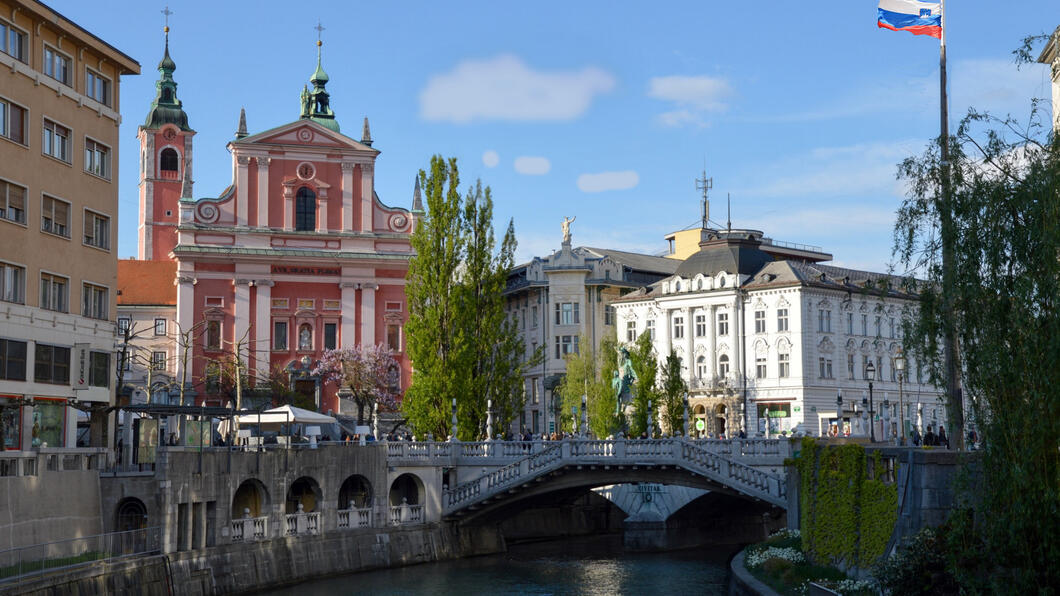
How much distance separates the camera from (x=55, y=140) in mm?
42250

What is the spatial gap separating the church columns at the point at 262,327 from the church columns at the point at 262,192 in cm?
394

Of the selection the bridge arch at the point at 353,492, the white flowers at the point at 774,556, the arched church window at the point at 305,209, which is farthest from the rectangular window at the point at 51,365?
the arched church window at the point at 305,209

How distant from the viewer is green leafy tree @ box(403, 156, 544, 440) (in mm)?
59656

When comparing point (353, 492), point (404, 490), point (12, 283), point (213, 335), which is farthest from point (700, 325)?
point (12, 283)

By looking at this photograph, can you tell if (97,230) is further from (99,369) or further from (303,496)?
(303,496)

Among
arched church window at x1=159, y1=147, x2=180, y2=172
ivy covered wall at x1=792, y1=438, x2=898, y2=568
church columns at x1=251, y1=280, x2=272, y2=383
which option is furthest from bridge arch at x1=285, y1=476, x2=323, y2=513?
arched church window at x1=159, y1=147, x2=180, y2=172

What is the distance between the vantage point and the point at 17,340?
40.1 metres

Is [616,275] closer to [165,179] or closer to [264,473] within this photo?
[165,179]

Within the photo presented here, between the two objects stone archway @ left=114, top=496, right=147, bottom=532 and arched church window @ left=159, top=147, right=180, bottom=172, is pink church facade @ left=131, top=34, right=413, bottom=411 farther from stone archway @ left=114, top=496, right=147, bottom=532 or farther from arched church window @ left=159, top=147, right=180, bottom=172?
stone archway @ left=114, top=496, right=147, bottom=532

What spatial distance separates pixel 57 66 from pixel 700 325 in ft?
191

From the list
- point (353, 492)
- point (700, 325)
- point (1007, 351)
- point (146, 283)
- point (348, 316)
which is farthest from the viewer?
point (146, 283)

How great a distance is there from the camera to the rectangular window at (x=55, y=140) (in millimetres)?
41562

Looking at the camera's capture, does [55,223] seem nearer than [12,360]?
No

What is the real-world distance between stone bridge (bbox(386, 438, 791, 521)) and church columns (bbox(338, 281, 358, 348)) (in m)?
34.3
